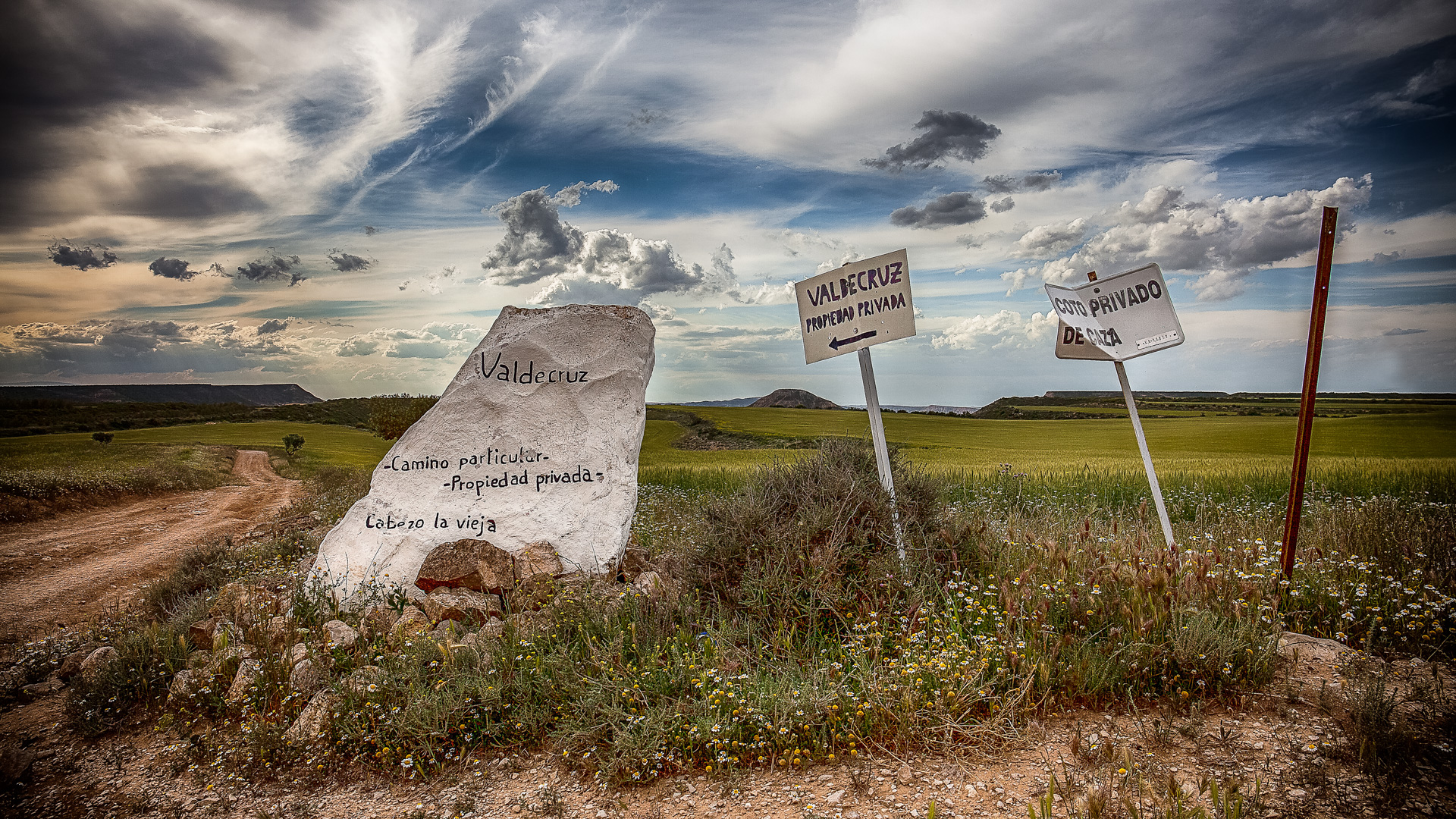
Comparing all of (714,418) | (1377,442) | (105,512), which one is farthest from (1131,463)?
(714,418)

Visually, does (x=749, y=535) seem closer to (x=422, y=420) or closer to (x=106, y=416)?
(x=422, y=420)

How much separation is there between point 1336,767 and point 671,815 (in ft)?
11.0

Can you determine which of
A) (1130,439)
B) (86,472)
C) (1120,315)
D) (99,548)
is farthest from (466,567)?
(1130,439)

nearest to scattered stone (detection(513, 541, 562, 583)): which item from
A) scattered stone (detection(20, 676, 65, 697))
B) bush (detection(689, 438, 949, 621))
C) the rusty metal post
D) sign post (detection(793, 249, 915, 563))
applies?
bush (detection(689, 438, 949, 621))

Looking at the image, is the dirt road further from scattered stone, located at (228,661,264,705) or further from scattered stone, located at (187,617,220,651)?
scattered stone, located at (228,661,264,705)

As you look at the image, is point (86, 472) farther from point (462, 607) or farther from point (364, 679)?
point (364, 679)

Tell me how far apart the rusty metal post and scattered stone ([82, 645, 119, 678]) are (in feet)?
31.4

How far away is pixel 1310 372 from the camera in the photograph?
544cm

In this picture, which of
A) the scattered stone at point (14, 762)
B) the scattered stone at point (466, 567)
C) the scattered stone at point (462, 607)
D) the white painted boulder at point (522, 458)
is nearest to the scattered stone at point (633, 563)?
the white painted boulder at point (522, 458)

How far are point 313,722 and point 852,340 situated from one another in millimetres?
4915

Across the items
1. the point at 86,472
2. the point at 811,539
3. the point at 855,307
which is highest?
the point at 855,307

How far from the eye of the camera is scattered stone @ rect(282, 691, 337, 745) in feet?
14.0

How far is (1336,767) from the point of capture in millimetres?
3434

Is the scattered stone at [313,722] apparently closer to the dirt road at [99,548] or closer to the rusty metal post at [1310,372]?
the dirt road at [99,548]
